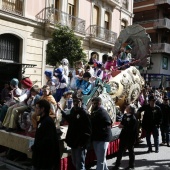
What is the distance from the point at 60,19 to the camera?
16.7 metres

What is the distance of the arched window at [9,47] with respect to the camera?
14.0 metres

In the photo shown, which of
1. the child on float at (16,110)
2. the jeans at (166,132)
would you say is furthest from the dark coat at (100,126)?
the jeans at (166,132)

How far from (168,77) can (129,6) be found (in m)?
9.52

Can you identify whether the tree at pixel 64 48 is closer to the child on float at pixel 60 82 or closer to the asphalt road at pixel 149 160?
the asphalt road at pixel 149 160

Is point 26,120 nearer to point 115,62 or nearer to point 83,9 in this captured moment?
point 115,62

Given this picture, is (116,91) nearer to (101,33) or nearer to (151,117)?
(151,117)

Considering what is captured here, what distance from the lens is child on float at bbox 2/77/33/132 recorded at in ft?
17.8

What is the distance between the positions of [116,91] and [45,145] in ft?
14.4

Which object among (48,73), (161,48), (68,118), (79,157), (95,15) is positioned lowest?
(79,157)

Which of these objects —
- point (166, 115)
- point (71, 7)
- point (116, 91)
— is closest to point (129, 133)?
point (116, 91)

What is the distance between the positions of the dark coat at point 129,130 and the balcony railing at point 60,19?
11.2m

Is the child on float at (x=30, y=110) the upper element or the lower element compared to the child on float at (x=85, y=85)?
lower

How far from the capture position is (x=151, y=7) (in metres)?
30.3

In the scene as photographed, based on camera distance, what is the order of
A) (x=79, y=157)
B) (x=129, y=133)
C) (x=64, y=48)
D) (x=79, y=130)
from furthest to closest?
(x=64, y=48)
(x=129, y=133)
(x=79, y=157)
(x=79, y=130)
